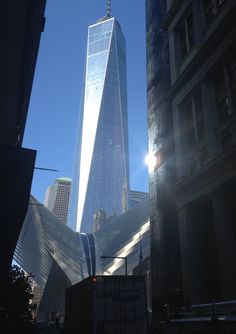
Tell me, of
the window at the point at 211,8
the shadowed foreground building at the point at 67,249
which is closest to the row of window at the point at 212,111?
the window at the point at 211,8

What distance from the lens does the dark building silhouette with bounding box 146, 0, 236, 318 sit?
29984mm

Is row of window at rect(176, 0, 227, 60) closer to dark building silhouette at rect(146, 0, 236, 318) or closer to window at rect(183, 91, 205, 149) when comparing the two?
dark building silhouette at rect(146, 0, 236, 318)

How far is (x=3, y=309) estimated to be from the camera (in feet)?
84.1

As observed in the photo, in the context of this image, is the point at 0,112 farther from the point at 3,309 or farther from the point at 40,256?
the point at 40,256

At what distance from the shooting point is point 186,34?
147 feet

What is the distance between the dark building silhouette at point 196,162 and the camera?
29984mm

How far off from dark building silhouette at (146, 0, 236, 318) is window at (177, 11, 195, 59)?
13 centimetres

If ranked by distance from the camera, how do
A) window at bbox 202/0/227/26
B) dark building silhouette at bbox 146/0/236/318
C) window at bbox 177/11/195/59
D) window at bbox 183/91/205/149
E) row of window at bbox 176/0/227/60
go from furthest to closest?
window at bbox 177/11/195/59
row of window at bbox 176/0/227/60
window at bbox 183/91/205/149
window at bbox 202/0/227/26
dark building silhouette at bbox 146/0/236/318

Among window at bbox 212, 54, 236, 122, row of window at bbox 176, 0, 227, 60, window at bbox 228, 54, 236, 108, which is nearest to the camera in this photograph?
window at bbox 212, 54, 236, 122

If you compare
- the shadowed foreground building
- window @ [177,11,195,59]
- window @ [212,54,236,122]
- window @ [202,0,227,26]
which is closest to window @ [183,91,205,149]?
window @ [212,54,236,122]

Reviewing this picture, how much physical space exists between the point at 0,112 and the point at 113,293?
890cm

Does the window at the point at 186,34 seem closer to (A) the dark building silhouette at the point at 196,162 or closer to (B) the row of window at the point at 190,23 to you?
(B) the row of window at the point at 190,23

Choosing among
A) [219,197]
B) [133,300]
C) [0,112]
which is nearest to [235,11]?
[219,197]

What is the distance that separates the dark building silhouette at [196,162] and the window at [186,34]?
0.13 meters
